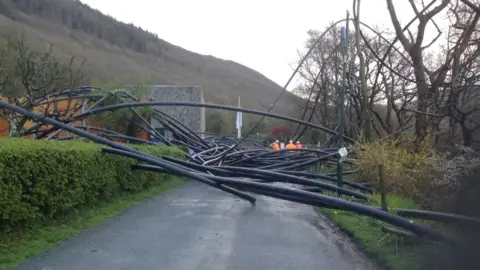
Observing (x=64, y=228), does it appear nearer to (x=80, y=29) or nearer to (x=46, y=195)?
(x=46, y=195)

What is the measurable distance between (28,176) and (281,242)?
4388mm

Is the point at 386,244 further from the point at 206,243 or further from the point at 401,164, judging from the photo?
the point at 401,164

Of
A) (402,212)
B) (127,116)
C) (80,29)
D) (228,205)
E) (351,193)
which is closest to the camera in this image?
(402,212)

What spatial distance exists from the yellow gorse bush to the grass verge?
0.66m

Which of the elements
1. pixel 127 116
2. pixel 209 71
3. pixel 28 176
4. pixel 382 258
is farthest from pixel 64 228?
pixel 209 71

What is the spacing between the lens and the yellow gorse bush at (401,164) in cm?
1255

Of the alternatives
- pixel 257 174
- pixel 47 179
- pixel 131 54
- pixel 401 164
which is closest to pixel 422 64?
pixel 401 164

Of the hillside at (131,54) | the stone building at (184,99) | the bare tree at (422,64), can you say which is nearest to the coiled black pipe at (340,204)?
the bare tree at (422,64)

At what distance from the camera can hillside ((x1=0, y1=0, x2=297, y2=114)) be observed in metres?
69.4

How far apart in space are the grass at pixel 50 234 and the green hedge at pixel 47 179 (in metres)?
0.18

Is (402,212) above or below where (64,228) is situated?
above

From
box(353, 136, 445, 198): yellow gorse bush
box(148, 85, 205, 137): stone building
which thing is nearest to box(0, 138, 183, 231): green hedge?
box(353, 136, 445, 198): yellow gorse bush

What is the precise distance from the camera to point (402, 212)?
912 cm

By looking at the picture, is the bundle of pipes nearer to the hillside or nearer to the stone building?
the stone building
